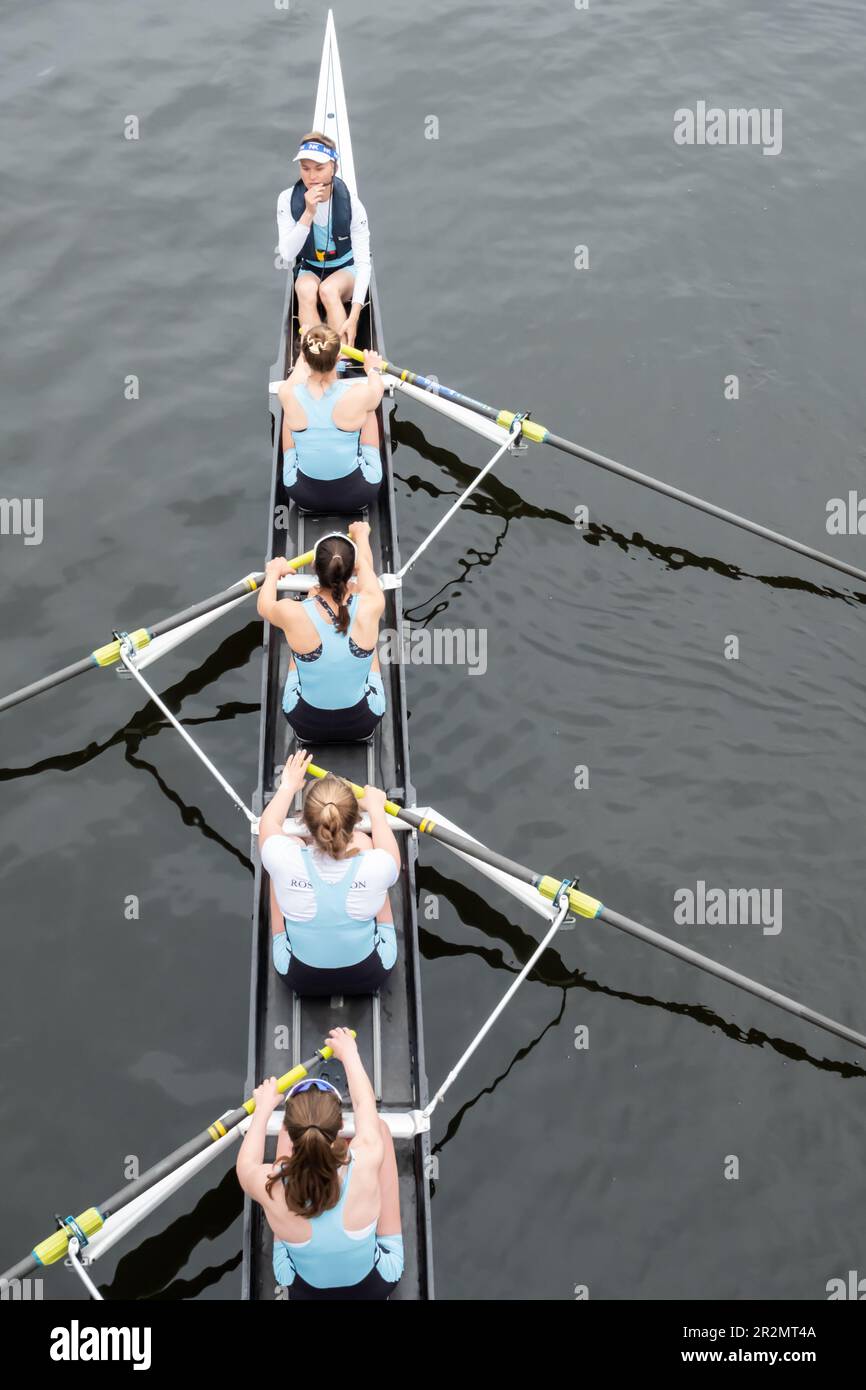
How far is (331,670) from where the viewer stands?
859 centimetres

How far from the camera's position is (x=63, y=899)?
9.62 metres

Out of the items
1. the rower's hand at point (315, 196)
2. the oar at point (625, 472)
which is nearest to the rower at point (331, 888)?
the oar at point (625, 472)

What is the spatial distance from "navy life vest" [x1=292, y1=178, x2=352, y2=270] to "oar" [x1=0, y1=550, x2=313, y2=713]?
353 centimetres

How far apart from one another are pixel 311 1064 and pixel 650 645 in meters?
5.14

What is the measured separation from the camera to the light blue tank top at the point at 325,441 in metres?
9.55

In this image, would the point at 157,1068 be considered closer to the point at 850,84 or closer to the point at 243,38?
Result: the point at 243,38

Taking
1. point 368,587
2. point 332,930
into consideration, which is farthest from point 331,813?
point 368,587

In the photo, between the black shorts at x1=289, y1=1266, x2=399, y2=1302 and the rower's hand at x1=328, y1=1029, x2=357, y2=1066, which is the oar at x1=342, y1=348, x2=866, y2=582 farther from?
the black shorts at x1=289, y1=1266, x2=399, y2=1302

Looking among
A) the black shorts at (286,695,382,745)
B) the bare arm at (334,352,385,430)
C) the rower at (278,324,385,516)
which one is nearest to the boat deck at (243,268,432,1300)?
the black shorts at (286,695,382,745)

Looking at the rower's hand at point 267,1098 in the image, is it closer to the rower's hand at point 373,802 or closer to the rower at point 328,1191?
the rower at point 328,1191

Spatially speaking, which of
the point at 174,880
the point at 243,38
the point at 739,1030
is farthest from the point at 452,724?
the point at 243,38

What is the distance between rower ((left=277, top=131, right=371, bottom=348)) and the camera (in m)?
11.6

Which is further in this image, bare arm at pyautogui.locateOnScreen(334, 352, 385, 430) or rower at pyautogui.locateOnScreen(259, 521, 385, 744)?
bare arm at pyautogui.locateOnScreen(334, 352, 385, 430)

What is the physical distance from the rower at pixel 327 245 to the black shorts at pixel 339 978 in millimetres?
5886
